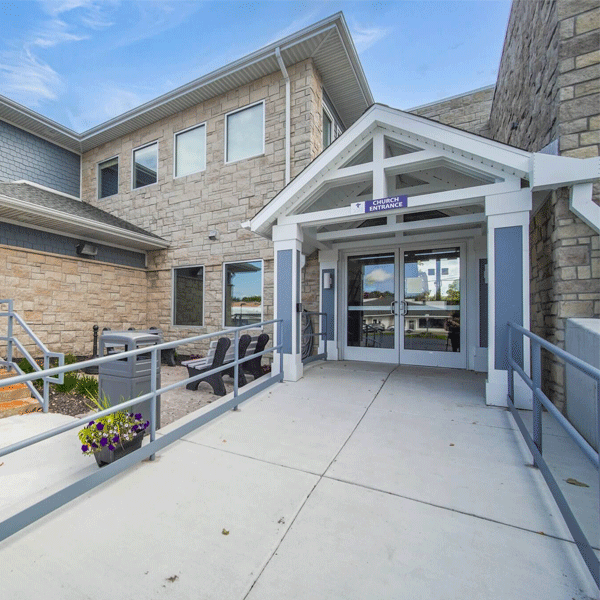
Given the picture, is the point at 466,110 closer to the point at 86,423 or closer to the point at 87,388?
the point at 86,423

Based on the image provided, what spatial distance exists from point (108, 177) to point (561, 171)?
11.3m

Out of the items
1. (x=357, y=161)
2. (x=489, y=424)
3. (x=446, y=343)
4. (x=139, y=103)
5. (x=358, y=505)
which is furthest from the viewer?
(x=139, y=103)

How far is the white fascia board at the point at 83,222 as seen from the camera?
18.5 ft

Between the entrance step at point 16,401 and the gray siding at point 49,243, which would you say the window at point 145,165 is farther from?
the entrance step at point 16,401

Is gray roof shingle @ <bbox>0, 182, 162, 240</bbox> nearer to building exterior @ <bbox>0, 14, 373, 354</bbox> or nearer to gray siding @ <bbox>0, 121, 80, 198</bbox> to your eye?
building exterior @ <bbox>0, 14, 373, 354</bbox>

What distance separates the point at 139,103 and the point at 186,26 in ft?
9.92

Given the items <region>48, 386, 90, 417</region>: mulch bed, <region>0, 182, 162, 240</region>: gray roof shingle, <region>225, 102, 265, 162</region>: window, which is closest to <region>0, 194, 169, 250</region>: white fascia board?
<region>0, 182, 162, 240</region>: gray roof shingle

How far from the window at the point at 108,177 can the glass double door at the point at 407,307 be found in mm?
7941

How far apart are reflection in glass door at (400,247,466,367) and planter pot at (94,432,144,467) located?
4967mm

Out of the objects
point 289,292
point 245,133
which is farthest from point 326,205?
point 245,133

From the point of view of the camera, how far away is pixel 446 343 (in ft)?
19.2

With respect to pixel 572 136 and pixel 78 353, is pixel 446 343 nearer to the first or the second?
pixel 572 136

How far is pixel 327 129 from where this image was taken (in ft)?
26.0

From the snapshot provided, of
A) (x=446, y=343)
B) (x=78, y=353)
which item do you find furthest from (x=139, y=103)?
(x=446, y=343)
